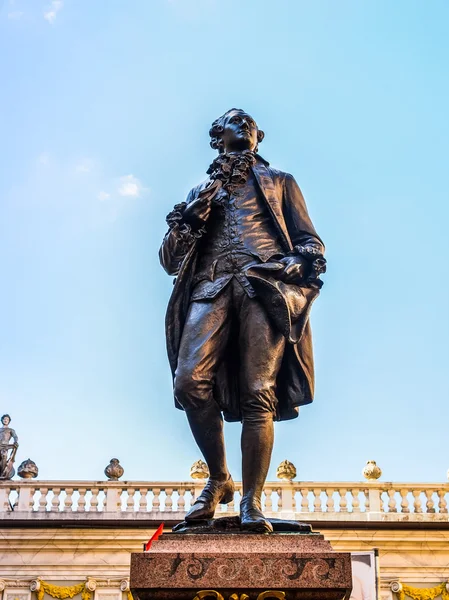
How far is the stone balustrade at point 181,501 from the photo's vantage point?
2278cm

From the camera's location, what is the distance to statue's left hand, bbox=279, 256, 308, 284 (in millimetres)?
6035

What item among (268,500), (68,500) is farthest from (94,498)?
(268,500)

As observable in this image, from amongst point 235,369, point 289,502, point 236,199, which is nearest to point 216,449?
point 235,369

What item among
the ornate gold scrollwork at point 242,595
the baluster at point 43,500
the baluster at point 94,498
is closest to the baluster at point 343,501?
the baluster at point 94,498

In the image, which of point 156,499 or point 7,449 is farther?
point 7,449

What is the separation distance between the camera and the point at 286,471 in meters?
23.1

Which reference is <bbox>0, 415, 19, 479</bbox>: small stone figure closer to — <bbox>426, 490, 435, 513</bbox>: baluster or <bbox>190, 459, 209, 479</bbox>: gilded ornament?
<bbox>190, 459, 209, 479</bbox>: gilded ornament

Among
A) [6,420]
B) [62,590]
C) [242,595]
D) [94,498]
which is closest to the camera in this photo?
[242,595]

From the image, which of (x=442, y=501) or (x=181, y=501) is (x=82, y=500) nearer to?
(x=181, y=501)

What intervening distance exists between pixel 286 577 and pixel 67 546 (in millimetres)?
18562

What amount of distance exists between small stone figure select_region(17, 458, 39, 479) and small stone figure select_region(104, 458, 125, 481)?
1.89 meters

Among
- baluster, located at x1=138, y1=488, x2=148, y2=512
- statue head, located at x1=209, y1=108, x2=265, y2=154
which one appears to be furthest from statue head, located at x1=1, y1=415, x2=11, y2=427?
statue head, located at x1=209, y1=108, x2=265, y2=154

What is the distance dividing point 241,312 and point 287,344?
338 millimetres

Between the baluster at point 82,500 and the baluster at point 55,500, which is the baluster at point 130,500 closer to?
the baluster at point 82,500
